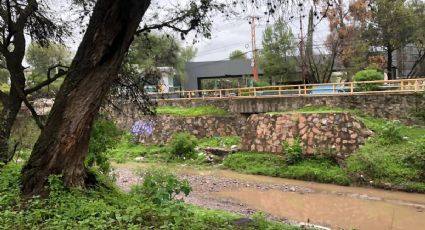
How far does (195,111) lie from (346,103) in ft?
30.7

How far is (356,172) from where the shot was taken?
1712 cm

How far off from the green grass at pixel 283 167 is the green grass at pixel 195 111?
184 inches

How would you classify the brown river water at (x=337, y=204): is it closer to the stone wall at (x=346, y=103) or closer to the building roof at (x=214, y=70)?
the stone wall at (x=346, y=103)

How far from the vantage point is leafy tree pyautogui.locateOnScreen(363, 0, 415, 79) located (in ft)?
94.6

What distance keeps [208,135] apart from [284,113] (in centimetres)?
574

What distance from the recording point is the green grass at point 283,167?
58.0 ft

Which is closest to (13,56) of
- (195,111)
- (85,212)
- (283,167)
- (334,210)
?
(85,212)

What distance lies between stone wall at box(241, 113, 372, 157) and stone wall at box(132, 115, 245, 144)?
8.33 ft

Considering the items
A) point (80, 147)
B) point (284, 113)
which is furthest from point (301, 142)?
point (80, 147)

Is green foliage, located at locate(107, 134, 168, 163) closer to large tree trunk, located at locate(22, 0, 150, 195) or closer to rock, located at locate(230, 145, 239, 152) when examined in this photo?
rock, located at locate(230, 145, 239, 152)

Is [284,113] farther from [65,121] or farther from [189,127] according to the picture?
[65,121]

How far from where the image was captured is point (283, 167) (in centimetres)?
1944

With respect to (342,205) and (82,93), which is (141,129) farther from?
(82,93)

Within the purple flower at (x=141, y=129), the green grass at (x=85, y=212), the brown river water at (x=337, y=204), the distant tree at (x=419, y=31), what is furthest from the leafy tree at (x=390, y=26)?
the green grass at (x=85, y=212)
